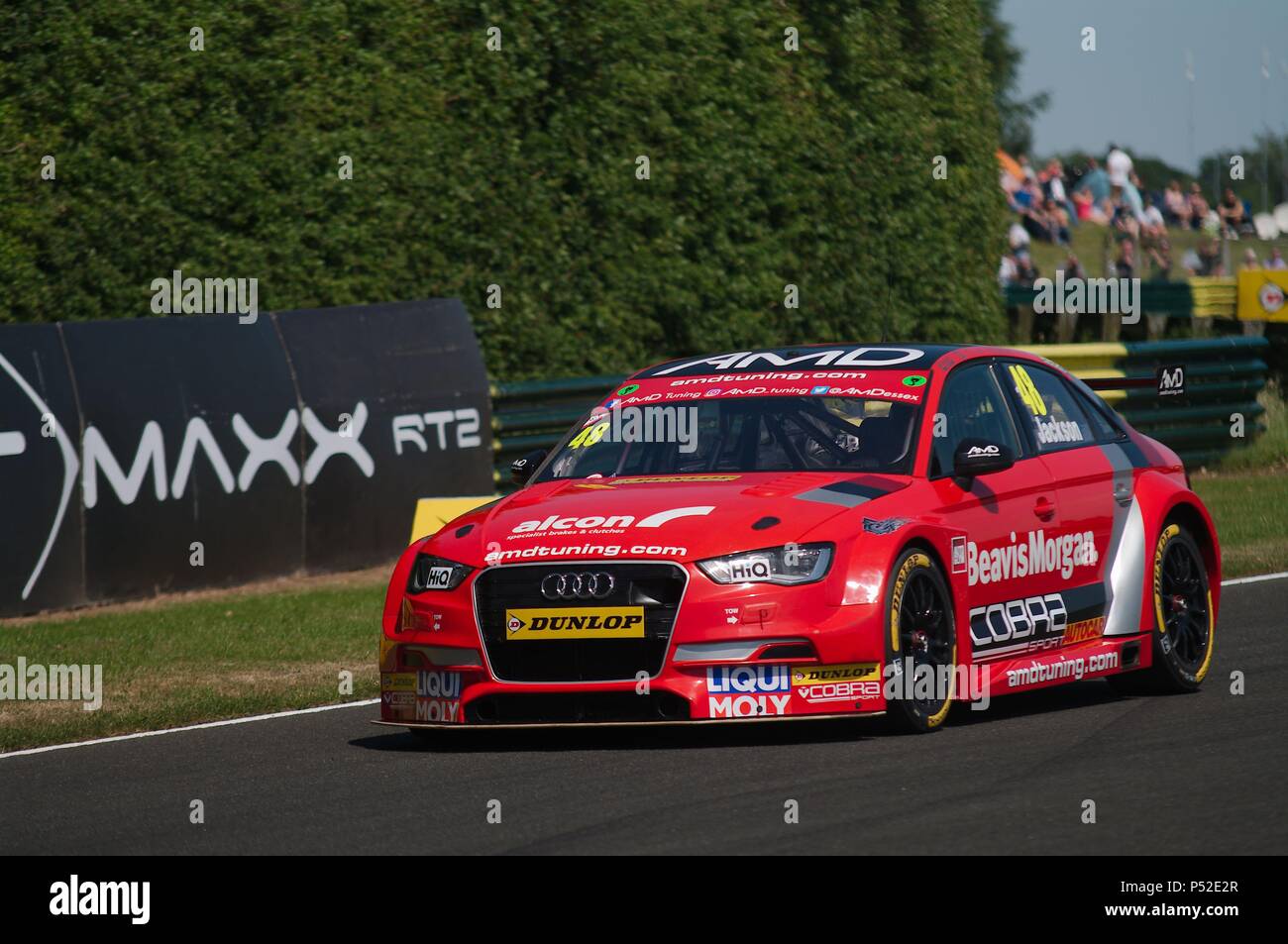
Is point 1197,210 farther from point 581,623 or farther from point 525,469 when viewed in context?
point 581,623

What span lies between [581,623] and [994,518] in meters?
1.92

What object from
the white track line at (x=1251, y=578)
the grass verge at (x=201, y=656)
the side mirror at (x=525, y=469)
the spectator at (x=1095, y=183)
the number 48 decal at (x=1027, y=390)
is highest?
the spectator at (x=1095, y=183)

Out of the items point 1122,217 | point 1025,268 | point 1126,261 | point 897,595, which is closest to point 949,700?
point 897,595

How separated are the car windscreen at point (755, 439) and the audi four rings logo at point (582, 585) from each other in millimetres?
1119

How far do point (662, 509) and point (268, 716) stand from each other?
2.73 m

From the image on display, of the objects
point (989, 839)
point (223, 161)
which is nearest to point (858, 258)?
point (223, 161)

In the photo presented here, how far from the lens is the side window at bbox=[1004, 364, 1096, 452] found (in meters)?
9.73

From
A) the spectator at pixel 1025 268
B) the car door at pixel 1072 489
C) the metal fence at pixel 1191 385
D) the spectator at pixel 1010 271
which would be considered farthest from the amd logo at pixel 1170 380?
the spectator at pixel 1025 268

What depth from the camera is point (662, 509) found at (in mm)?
8391

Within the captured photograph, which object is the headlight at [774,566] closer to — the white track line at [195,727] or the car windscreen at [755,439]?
the car windscreen at [755,439]

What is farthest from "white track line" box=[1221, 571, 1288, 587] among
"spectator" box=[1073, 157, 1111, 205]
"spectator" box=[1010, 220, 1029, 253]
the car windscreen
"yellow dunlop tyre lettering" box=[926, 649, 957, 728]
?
"spectator" box=[1073, 157, 1111, 205]

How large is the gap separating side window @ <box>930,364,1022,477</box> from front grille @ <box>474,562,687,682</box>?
1568mm

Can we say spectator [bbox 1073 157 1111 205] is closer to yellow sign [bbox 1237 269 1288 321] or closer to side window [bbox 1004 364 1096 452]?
yellow sign [bbox 1237 269 1288 321]

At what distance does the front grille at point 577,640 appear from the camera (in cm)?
806
